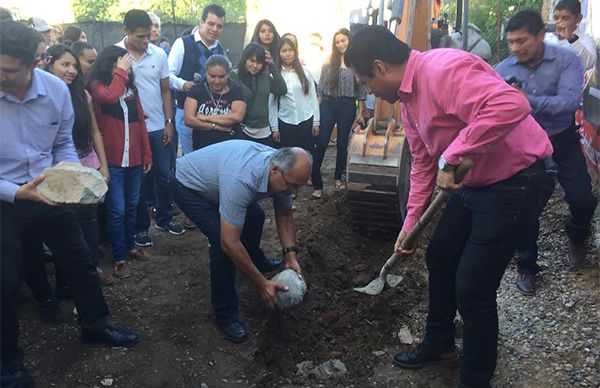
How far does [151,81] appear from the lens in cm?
473

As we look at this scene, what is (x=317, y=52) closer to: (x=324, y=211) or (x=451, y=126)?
(x=324, y=211)

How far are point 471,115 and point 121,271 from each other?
3.15 m

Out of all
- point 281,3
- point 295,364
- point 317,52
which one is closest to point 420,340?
point 295,364

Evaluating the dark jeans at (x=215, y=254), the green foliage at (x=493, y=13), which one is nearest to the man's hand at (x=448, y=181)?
the dark jeans at (x=215, y=254)

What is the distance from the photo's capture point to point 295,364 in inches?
130

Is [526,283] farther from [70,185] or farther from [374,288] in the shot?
[70,185]

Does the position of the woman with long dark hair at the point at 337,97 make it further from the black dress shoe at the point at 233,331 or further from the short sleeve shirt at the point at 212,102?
the black dress shoe at the point at 233,331

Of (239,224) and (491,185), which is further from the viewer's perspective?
(239,224)

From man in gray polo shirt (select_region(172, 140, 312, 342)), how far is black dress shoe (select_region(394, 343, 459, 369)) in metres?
0.87

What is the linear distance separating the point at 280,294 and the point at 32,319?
173 centimetres

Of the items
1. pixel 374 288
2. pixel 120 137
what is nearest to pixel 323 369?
pixel 374 288

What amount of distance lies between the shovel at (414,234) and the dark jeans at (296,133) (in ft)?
7.17

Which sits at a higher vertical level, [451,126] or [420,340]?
[451,126]

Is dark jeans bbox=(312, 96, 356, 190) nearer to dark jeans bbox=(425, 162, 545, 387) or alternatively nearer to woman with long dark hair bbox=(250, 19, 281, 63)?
woman with long dark hair bbox=(250, 19, 281, 63)
